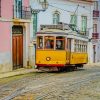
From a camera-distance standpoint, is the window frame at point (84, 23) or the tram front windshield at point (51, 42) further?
the window frame at point (84, 23)

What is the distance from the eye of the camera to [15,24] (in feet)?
128

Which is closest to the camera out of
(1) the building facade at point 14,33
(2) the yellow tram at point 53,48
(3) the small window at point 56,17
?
(2) the yellow tram at point 53,48

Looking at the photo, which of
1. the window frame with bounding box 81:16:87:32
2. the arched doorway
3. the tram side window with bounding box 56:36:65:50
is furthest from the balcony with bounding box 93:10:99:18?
the tram side window with bounding box 56:36:65:50

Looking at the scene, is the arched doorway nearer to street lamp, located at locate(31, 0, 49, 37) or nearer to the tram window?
street lamp, located at locate(31, 0, 49, 37)

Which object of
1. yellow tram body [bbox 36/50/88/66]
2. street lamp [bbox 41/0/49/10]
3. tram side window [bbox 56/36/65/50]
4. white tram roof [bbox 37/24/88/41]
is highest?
street lamp [bbox 41/0/49/10]

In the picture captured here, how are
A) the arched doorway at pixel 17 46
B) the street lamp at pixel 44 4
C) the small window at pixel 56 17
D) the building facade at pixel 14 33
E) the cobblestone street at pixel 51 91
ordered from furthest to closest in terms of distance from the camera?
the small window at pixel 56 17 → the street lamp at pixel 44 4 → the arched doorway at pixel 17 46 → the building facade at pixel 14 33 → the cobblestone street at pixel 51 91

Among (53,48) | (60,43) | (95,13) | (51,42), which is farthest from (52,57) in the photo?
(95,13)

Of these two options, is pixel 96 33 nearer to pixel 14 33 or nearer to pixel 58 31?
pixel 14 33

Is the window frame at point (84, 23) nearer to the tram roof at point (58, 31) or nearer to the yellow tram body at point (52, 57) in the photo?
the tram roof at point (58, 31)

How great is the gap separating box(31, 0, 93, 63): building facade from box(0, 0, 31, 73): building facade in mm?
2343

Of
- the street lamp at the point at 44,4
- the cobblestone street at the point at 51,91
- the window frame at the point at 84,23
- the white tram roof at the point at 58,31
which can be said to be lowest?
the cobblestone street at the point at 51,91

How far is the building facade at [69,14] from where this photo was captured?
46.2 metres

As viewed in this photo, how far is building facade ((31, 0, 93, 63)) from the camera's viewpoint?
46.2 meters

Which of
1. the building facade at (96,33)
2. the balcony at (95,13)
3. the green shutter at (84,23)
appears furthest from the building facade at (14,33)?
the building facade at (96,33)
